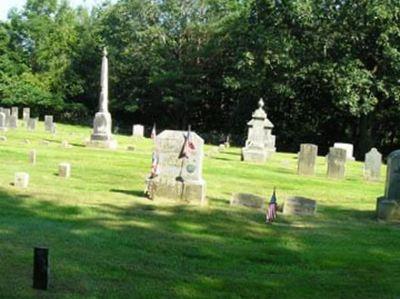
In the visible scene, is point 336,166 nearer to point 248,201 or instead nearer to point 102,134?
Result: point 248,201

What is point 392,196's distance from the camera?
12156 millimetres

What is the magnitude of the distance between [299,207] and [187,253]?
13.9 ft

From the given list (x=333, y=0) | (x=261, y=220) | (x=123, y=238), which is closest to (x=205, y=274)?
(x=123, y=238)

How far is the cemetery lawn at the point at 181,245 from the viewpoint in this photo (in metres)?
6.71

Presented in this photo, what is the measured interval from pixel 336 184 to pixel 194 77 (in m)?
31.0

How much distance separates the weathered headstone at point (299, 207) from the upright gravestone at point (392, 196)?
135cm

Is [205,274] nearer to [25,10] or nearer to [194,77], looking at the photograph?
[194,77]

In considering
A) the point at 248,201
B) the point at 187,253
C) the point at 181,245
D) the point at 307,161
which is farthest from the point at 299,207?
the point at 307,161

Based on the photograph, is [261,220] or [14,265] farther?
[261,220]

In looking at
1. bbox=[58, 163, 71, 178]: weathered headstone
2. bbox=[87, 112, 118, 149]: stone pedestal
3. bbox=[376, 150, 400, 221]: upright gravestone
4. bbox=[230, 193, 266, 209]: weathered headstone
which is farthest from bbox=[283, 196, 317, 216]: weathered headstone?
bbox=[87, 112, 118, 149]: stone pedestal

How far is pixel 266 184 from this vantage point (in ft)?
54.6

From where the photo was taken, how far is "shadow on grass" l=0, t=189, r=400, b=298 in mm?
6660

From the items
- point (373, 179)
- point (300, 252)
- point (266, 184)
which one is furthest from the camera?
point (373, 179)

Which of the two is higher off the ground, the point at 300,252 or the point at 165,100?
the point at 165,100
